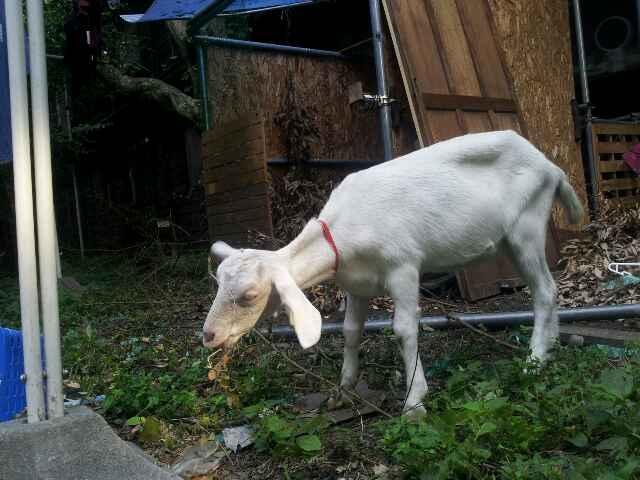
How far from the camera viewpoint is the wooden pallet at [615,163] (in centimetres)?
724

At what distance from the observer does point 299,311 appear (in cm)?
256

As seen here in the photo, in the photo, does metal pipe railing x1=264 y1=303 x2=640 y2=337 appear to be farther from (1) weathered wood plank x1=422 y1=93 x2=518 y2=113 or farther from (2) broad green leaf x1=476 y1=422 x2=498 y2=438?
(1) weathered wood plank x1=422 y1=93 x2=518 y2=113

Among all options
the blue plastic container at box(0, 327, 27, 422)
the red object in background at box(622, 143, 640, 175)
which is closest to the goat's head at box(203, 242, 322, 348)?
the blue plastic container at box(0, 327, 27, 422)

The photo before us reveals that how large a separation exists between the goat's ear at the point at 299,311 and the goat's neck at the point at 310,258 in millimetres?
123

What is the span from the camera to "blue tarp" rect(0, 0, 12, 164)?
8.42 ft

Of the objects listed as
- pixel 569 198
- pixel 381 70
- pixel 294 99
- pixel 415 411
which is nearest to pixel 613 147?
pixel 381 70

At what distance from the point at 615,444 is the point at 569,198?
6.54ft

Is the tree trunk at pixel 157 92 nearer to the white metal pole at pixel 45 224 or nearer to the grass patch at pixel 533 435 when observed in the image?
the white metal pole at pixel 45 224

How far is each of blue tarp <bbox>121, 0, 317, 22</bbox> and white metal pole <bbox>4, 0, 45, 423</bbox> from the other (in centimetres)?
452

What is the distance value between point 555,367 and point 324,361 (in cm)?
139

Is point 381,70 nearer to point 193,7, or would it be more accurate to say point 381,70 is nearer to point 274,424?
point 193,7

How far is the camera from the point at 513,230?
3373 mm

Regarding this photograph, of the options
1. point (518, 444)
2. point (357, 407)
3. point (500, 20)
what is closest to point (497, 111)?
point (500, 20)

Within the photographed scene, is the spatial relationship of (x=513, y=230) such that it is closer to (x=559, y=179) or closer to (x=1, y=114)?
(x=559, y=179)
